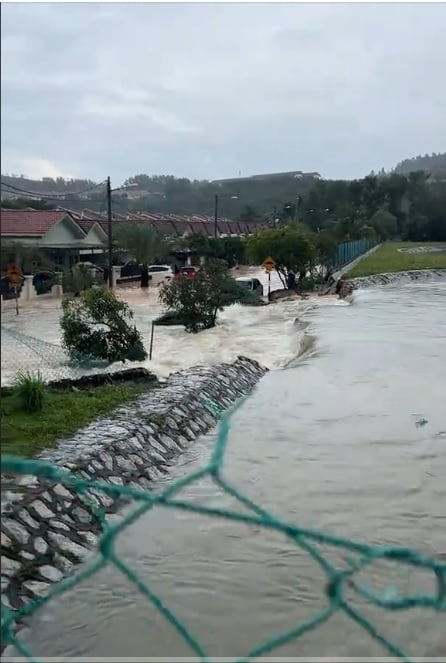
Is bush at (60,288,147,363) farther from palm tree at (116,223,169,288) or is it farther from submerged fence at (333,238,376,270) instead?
submerged fence at (333,238,376,270)

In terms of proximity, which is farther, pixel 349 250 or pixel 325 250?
pixel 349 250

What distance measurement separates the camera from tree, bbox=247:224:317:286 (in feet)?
80.8

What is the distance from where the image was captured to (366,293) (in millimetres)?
25750

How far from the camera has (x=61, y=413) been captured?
6.81 meters

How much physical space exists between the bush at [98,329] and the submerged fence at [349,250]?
74.0 ft

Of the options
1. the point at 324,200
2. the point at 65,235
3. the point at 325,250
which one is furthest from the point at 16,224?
the point at 324,200

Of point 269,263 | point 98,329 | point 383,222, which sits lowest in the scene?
point 98,329

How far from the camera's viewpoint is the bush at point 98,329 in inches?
430

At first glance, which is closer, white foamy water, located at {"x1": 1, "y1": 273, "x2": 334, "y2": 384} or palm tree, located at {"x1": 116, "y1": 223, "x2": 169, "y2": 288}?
white foamy water, located at {"x1": 1, "y1": 273, "x2": 334, "y2": 384}

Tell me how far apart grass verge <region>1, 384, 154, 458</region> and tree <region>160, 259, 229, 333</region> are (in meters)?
7.28

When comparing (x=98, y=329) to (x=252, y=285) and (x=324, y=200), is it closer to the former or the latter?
(x=252, y=285)

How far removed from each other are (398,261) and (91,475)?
33.2 metres

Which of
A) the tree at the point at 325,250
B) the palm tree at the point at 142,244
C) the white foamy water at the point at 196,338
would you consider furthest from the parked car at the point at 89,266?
the tree at the point at 325,250

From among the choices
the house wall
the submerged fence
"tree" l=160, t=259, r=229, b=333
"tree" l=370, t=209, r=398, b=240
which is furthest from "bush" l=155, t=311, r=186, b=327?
"tree" l=370, t=209, r=398, b=240
